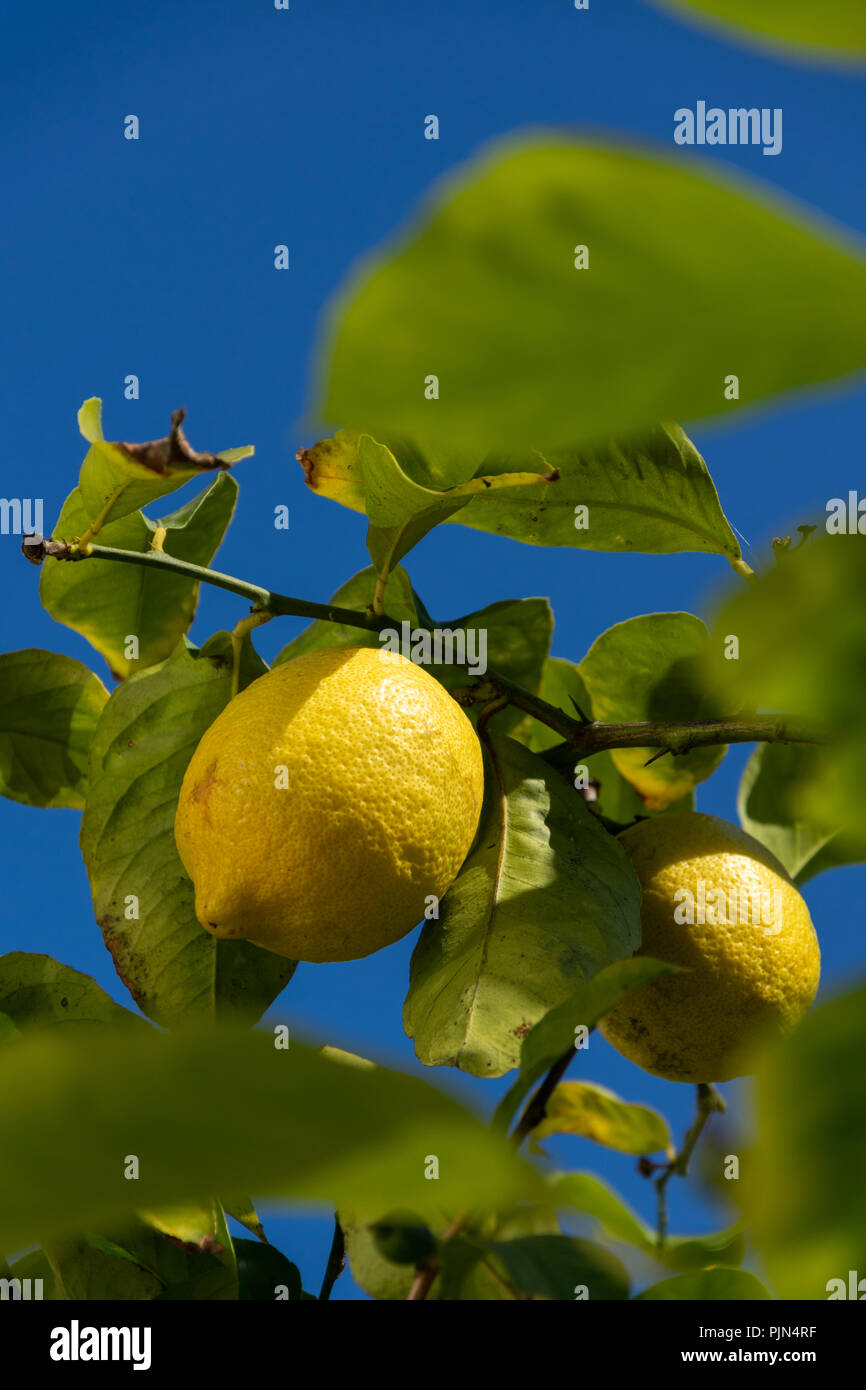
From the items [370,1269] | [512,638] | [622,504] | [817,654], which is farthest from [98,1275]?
[817,654]

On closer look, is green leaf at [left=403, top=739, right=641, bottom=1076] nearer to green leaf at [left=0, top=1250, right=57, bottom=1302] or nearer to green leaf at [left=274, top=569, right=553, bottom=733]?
green leaf at [left=274, top=569, right=553, bottom=733]

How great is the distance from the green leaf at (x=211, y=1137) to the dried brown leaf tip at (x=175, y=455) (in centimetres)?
47

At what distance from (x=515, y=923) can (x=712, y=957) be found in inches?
6.8

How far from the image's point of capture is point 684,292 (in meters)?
0.18

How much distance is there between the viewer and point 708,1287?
0.62m

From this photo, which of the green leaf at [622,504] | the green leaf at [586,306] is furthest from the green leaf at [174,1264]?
the green leaf at [586,306]

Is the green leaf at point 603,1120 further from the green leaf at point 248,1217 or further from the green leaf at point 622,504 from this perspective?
the green leaf at point 622,504

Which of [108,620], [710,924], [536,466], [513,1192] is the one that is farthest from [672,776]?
[513,1192]

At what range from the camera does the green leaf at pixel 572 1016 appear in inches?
18.6

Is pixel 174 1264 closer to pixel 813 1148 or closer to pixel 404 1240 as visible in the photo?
pixel 404 1240

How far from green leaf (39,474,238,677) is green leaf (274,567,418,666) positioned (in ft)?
0.45

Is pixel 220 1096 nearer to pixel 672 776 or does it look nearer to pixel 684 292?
pixel 684 292

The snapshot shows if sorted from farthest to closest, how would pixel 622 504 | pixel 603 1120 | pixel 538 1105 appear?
pixel 603 1120 → pixel 622 504 → pixel 538 1105

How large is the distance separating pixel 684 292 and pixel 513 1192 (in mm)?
158
